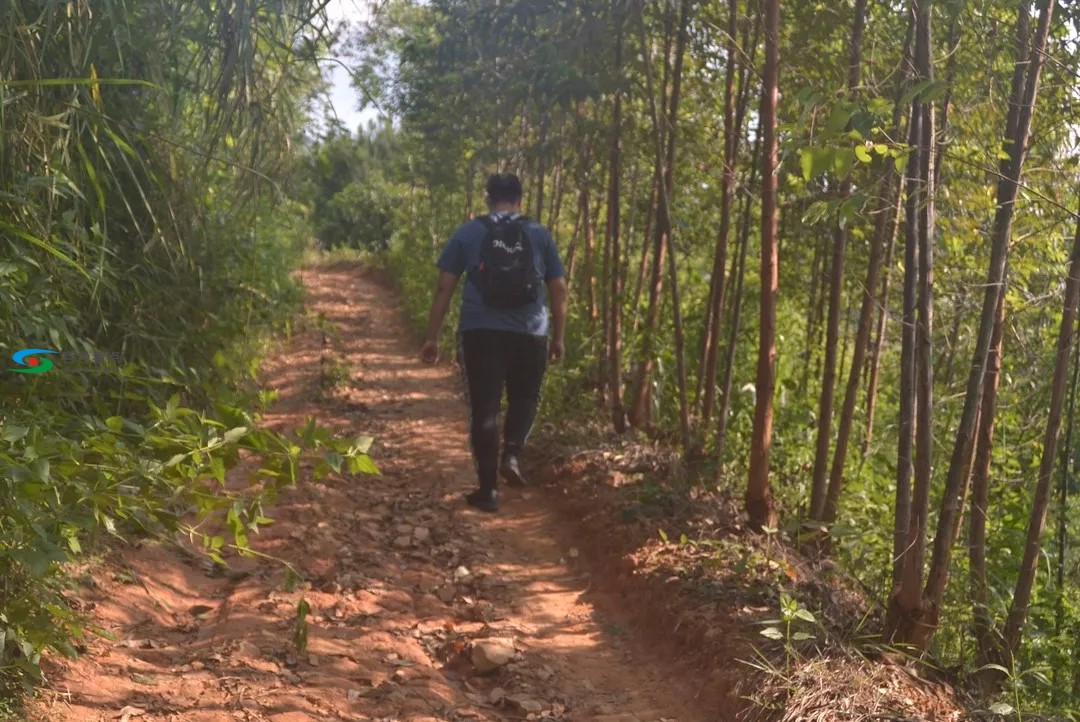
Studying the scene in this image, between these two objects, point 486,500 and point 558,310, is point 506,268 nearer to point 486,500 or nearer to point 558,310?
point 558,310

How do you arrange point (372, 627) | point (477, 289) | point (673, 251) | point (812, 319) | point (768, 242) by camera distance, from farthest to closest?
point (812, 319)
point (673, 251)
point (477, 289)
point (768, 242)
point (372, 627)

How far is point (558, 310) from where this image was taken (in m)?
5.71

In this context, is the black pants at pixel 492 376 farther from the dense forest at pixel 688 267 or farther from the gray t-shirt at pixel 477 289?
the dense forest at pixel 688 267

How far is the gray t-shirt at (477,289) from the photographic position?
17.9ft

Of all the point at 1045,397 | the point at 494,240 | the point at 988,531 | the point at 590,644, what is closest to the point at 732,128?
the point at 494,240

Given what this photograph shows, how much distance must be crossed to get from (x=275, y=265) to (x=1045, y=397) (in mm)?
7305

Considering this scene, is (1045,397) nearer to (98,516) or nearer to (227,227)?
(98,516)

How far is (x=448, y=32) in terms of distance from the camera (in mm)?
7980

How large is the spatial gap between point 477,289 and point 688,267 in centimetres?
397

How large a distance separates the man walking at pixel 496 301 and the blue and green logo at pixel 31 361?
2.19m

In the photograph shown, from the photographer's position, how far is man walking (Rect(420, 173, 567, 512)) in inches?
212

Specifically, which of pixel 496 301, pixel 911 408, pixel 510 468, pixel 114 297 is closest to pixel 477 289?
pixel 496 301

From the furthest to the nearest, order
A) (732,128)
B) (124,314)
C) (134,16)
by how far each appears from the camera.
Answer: (732,128) → (124,314) → (134,16)

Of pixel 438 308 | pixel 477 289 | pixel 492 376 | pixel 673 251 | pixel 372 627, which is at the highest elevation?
pixel 673 251
